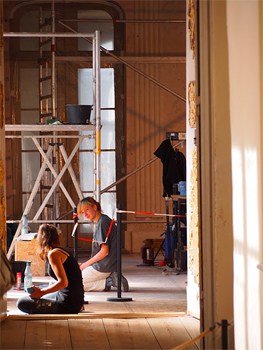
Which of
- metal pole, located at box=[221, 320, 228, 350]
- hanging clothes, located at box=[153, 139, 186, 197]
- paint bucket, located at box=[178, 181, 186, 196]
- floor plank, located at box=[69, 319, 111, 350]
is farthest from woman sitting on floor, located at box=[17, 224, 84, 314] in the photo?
hanging clothes, located at box=[153, 139, 186, 197]

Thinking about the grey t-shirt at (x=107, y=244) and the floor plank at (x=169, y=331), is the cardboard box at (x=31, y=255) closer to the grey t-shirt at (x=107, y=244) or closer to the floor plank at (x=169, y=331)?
the grey t-shirt at (x=107, y=244)

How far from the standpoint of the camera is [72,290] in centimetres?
776

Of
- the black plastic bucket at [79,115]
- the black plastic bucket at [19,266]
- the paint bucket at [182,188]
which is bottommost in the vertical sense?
the black plastic bucket at [19,266]

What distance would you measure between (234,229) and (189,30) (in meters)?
2.62

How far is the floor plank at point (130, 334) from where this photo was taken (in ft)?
21.1

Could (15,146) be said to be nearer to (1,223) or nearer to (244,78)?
(1,223)

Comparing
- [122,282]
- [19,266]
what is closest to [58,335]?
[122,282]

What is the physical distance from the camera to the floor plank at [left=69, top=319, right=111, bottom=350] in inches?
254

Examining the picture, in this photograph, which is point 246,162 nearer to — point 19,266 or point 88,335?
point 88,335

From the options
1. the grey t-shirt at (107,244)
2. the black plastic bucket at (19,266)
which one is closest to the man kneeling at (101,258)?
the grey t-shirt at (107,244)

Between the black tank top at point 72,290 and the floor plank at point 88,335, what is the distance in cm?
35

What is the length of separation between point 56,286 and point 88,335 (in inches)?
37.1

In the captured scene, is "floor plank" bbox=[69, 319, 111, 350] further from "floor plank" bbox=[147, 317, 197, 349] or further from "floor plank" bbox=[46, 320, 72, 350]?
"floor plank" bbox=[147, 317, 197, 349]

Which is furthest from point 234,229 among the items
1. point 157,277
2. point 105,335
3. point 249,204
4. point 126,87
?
point 126,87
